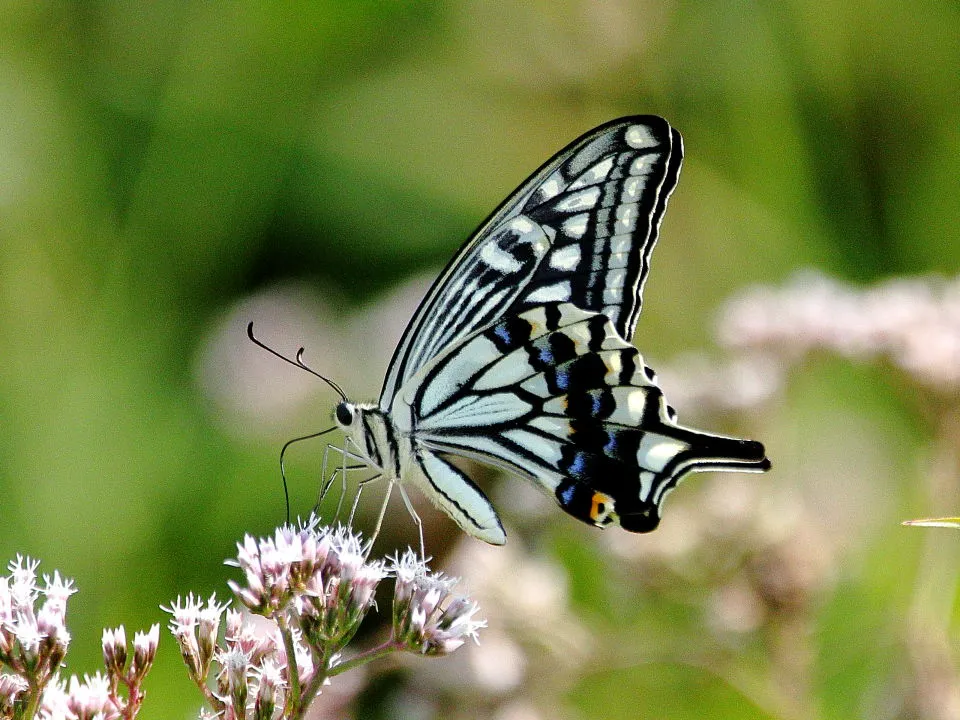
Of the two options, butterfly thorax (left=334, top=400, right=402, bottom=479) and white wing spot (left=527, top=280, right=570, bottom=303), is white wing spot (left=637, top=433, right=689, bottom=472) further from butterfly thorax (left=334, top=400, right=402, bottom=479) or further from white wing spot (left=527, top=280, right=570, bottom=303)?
butterfly thorax (left=334, top=400, right=402, bottom=479)

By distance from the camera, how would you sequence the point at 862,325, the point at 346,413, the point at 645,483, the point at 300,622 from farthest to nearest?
the point at 862,325, the point at 346,413, the point at 645,483, the point at 300,622

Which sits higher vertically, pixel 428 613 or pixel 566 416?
pixel 566 416

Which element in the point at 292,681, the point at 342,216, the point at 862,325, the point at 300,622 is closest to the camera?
the point at 292,681

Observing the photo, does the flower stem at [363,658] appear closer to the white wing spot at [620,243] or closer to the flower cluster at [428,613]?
the flower cluster at [428,613]

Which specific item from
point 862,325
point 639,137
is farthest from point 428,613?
point 862,325

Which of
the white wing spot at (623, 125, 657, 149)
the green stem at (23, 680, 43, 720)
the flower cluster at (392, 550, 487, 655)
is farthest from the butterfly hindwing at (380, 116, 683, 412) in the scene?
the green stem at (23, 680, 43, 720)

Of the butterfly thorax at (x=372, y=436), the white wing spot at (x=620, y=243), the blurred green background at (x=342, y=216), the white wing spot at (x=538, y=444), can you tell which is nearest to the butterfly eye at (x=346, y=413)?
the butterfly thorax at (x=372, y=436)

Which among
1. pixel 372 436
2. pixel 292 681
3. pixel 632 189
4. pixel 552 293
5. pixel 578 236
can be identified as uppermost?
pixel 632 189

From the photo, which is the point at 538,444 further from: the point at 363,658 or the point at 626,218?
the point at 363,658

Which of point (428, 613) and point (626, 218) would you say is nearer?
point (428, 613)
